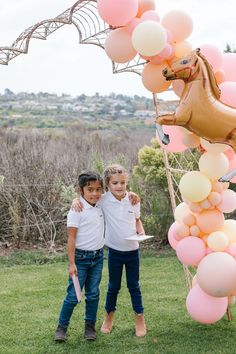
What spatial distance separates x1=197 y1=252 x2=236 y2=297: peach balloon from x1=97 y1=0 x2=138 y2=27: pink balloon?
5.37ft

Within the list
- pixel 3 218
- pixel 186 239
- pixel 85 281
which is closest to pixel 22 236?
pixel 3 218

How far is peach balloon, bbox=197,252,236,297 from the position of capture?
3.66 meters

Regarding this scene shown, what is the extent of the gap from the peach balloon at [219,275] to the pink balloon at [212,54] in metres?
1.24

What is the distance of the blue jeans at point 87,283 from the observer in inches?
164

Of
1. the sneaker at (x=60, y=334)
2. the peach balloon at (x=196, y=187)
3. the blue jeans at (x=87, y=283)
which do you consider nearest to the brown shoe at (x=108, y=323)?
the blue jeans at (x=87, y=283)

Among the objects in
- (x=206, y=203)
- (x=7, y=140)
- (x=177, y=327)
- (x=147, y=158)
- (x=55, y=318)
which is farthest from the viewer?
(x=7, y=140)

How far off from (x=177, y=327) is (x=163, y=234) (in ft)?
10.3

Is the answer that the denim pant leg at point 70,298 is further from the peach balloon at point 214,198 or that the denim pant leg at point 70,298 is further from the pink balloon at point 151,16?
the pink balloon at point 151,16

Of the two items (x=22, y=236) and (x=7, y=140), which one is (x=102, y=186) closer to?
(x=22, y=236)

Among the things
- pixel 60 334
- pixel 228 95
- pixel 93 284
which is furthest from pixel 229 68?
pixel 60 334

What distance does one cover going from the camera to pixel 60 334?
425 cm

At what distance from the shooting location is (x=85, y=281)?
4.26 m

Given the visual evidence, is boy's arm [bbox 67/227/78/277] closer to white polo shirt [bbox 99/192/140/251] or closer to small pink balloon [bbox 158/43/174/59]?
white polo shirt [bbox 99/192/140/251]

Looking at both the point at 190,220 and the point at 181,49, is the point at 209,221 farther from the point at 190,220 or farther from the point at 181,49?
the point at 181,49
